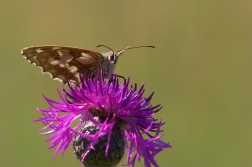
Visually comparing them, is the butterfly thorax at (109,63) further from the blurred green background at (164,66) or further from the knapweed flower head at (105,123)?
the blurred green background at (164,66)

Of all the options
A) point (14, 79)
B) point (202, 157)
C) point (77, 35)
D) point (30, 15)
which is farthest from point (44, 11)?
point (202, 157)

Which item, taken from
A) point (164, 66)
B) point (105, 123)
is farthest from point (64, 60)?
point (164, 66)

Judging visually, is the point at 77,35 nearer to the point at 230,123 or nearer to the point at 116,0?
the point at 116,0

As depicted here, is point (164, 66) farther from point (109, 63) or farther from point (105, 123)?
point (105, 123)

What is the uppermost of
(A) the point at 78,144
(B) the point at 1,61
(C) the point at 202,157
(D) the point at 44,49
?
(D) the point at 44,49

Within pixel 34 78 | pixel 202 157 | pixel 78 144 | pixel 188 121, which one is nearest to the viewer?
pixel 78 144

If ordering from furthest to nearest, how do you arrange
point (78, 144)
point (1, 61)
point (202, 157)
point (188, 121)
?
point (1, 61) → point (188, 121) → point (202, 157) → point (78, 144)

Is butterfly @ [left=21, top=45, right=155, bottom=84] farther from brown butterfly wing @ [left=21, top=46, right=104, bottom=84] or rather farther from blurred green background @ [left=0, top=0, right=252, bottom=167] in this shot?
blurred green background @ [left=0, top=0, right=252, bottom=167]

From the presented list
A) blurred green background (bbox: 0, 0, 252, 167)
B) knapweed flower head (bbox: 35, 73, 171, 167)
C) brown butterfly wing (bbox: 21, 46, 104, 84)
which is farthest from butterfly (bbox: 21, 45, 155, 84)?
blurred green background (bbox: 0, 0, 252, 167)

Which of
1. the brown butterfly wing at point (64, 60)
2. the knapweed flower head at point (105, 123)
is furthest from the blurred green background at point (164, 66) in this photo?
the knapweed flower head at point (105, 123)
